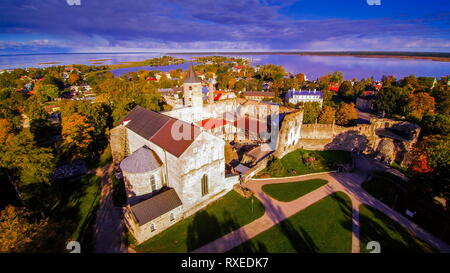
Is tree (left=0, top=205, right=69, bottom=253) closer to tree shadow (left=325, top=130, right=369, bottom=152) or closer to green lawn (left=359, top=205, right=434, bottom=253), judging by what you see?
green lawn (left=359, top=205, right=434, bottom=253)

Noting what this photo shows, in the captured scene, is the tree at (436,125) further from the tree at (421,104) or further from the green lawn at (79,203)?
the green lawn at (79,203)

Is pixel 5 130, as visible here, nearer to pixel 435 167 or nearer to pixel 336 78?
pixel 435 167

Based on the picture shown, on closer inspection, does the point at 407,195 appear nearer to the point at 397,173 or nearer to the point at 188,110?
the point at 397,173

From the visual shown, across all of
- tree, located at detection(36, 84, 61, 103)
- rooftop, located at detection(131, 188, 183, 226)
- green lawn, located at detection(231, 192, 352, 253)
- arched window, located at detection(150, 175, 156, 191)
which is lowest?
green lawn, located at detection(231, 192, 352, 253)

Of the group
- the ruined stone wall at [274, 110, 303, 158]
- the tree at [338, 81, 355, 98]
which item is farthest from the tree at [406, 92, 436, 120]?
the ruined stone wall at [274, 110, 303, 158]

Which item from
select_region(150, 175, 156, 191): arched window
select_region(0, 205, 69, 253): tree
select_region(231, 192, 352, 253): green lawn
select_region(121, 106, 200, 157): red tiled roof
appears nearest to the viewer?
select_region(0, 205, 69, 253): tree

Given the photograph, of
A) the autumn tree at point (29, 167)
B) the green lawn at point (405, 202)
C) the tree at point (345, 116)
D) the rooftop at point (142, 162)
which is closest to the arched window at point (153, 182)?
the rooftop at point (142, 162)
